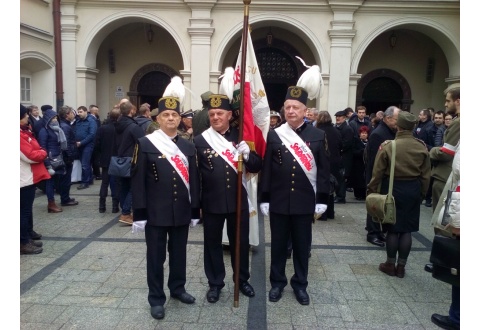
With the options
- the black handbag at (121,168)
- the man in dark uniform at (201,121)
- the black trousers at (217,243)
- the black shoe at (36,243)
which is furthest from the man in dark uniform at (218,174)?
the black handbag at (121,168)

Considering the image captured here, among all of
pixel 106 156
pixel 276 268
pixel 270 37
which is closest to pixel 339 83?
pixel 270 37

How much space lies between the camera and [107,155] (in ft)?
24.6

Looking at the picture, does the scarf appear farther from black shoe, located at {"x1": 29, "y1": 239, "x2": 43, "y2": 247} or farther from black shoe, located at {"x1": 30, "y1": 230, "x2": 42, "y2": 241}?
black shoe, located at {"x1": 29, "y1": 239, "x2": 43, "y2": 247}

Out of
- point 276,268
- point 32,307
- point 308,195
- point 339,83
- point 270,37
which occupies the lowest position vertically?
point 32,307

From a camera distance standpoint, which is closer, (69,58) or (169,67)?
(69,58)

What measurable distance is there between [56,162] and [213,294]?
4504mm

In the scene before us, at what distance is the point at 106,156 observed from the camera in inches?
295

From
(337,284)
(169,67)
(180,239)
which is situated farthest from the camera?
(169,67)

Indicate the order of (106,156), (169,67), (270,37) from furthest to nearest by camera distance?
(169,67) → (270,37) → (106,156)

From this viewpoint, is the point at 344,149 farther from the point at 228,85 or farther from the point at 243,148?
the point at 243,148

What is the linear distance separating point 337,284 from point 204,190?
1.82 meters

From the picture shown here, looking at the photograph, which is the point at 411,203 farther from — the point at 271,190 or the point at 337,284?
the point at 271,190

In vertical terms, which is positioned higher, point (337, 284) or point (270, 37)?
point (270, 37)

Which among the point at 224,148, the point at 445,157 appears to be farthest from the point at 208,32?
the point at 224,148
